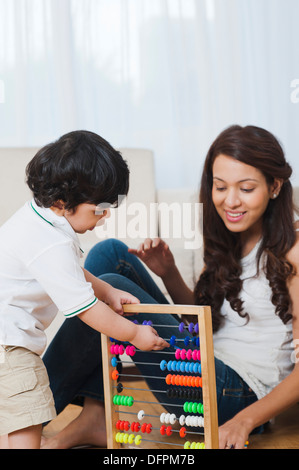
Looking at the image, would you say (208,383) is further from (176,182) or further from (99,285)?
(176,182)

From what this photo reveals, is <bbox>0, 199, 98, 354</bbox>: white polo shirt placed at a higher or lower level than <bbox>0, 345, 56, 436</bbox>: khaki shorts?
higher

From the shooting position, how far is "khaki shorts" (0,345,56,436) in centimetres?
127

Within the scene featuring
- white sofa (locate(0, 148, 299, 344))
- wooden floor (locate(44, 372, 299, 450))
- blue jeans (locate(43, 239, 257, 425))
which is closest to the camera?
blue jeans (locate(43, 239, 257, 425))

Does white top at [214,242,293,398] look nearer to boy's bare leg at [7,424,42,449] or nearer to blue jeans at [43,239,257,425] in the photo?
Result: blue jeans at [43,239,257,425]

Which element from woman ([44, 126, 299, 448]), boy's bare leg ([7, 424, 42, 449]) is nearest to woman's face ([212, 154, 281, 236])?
woman ([44, 126, 299, 448])

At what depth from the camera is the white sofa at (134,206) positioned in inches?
111

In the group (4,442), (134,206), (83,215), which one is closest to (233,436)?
(4,442)

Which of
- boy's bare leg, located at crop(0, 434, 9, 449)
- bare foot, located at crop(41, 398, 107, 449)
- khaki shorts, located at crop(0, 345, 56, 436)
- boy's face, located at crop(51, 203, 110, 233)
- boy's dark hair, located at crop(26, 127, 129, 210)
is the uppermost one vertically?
boy's dark hair, located at crop(26, 127, 129, 210)

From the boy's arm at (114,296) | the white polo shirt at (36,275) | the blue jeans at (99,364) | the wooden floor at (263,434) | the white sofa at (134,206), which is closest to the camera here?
the white polo shirt at (36,275)

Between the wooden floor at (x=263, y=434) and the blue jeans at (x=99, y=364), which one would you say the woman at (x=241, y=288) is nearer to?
the blue jeans at (x=99, y=364)

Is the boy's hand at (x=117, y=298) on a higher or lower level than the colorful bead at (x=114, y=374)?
higher

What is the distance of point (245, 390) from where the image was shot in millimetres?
1591

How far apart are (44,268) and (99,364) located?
1.75 ft

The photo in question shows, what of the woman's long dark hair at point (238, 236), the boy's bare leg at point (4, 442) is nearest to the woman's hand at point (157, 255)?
the woman's long dark hair at point (238, 236)
